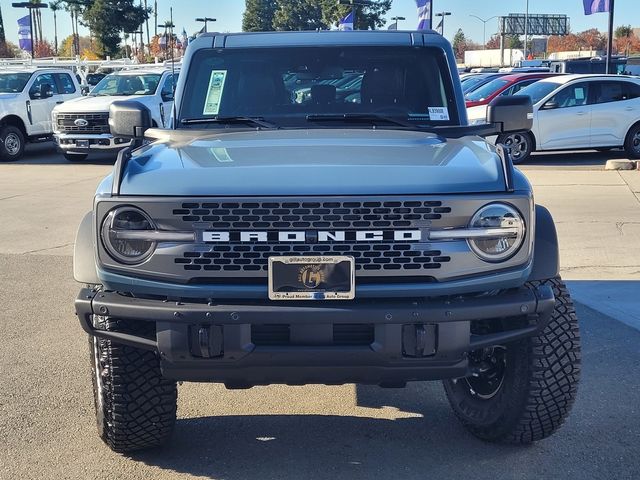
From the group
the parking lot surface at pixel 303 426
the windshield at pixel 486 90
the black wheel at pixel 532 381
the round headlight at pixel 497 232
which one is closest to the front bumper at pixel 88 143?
the windshield at pixel 486 90

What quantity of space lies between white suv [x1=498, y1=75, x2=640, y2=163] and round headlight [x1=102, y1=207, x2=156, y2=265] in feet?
44.4

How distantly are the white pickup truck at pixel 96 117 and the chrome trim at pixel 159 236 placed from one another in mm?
12955

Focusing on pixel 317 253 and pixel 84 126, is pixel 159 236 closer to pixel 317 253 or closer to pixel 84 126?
pixel 317 253

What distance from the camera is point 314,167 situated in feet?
11.2

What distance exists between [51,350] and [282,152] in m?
2.65

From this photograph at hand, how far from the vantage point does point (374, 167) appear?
343 centimetres

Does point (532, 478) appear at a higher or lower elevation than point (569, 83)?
lower

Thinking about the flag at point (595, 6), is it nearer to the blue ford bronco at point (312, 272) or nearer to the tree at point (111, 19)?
the blue ford bronco at point (312, 272)

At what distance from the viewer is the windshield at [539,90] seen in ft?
53.7

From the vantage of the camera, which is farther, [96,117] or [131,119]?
[96,117]

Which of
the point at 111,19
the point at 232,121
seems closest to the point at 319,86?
the point at 232,121

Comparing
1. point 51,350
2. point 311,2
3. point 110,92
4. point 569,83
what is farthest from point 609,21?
point 311,2

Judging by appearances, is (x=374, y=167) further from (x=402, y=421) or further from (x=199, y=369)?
(x=402, y=421)

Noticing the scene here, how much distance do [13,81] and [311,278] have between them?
16907 millimetres
